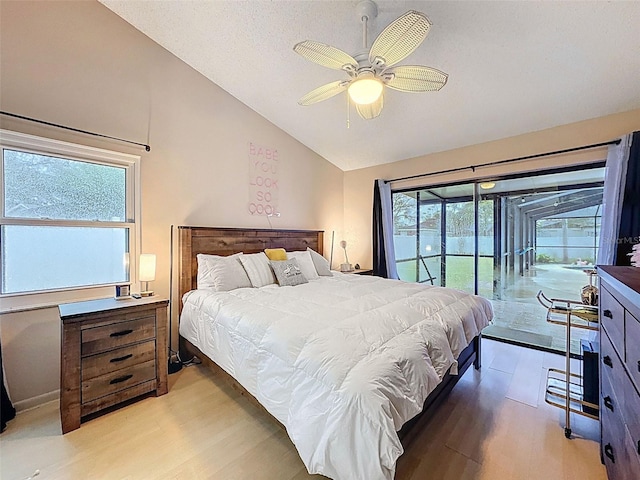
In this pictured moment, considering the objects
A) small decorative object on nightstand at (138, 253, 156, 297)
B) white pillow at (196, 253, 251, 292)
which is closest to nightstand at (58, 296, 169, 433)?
small decorative object on nightstand at (138, 253, 156, 297)

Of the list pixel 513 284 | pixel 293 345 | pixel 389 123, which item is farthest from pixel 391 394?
pixel 513 284

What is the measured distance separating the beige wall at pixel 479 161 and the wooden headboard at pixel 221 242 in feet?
3.54

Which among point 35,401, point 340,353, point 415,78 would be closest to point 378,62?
point 415,78

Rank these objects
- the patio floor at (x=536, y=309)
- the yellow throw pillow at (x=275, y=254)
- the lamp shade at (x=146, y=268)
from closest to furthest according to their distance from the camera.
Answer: the lamp shade at (x=146, y=268)
the patio floor at (x=536, y=309)
the yellow throw pillow at (x=275, y=254)

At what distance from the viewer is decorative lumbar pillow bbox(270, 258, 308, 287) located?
10.0ft

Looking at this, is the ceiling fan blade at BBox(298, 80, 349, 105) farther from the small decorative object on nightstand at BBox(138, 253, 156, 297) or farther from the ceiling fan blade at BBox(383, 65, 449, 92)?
the small decorative object on nightstand at BBox(138, 253, 156, 297)

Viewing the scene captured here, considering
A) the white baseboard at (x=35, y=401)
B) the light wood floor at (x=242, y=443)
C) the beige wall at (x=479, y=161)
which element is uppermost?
the beige wall at (x=479, y=161)

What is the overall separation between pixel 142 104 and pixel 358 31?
2.11m

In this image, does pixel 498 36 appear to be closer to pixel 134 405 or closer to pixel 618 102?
pixel 618 102

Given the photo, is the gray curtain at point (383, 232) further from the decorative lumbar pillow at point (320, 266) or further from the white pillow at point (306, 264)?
the white pillow at point (306, 264)

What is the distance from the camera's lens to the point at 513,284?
374cm

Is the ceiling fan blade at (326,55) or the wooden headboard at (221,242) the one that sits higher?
the ceiling fan blade at (326,55)

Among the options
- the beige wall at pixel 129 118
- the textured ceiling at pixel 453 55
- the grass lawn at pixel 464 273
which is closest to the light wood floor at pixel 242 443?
the beige wall at pixel 129 118

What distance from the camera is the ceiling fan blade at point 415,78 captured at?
1878 millimetres
